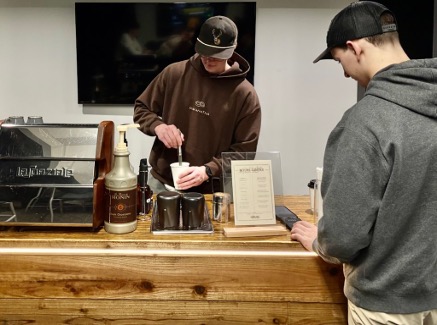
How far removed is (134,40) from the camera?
3.48 meters

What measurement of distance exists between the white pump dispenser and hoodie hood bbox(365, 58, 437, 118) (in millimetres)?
710

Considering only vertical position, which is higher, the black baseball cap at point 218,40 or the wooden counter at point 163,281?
the black baseball cap at point 218,40

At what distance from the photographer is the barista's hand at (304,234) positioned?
4.33ft

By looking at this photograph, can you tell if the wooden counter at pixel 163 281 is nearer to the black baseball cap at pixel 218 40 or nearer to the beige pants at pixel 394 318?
the beige pants at pixel 394 318

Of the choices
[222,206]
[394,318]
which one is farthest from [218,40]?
[394,318]

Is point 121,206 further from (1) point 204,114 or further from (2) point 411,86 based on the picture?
(1) point 204,114

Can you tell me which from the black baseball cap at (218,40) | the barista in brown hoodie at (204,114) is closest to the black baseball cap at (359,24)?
the black baseball cap at (218,40)

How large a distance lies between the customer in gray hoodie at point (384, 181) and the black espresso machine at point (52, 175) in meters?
0.68

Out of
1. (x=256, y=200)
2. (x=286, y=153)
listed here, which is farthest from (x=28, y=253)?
(x=286, y=153)

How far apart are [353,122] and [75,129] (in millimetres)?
845

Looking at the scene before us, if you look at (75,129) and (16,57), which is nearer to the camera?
(75,129)

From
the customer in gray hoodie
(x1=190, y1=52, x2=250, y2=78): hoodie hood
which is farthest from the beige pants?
(x1=190, y1=52, x2=250, y2=78): hoodie hood

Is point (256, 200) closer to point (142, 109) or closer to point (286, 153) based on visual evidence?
point (142, 109)

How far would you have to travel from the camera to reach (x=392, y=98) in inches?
40.5
